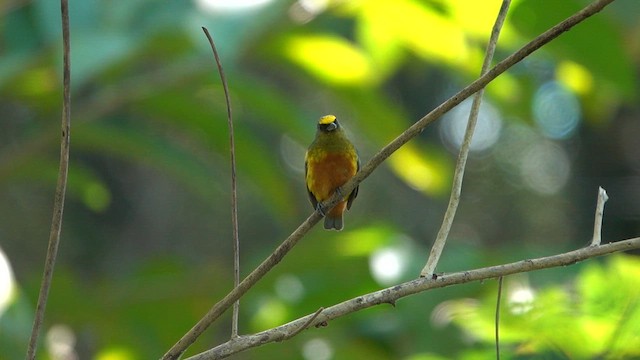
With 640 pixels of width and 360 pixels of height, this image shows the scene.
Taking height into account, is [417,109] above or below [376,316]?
above

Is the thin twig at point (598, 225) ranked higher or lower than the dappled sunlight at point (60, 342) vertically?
lower

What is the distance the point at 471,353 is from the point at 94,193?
236cm

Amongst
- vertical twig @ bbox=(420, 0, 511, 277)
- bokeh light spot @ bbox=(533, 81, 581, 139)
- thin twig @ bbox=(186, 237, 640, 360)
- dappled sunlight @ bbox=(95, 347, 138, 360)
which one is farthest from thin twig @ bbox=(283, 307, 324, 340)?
bokeh light spot @ bbox=(533, 81, 581, 139)

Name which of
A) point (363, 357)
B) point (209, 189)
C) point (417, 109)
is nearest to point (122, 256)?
point (209, 189)

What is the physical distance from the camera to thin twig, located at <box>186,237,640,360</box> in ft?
4.93

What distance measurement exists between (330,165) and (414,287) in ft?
6.66

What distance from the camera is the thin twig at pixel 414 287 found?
150 centimetres

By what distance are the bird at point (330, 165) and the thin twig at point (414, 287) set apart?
6.05ft

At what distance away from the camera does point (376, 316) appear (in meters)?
5.42

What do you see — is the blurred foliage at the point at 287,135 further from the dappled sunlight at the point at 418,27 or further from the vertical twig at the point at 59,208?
the vertical twig at the point at 59,208

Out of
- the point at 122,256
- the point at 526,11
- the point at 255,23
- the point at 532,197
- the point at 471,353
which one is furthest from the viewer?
the point at 532,197

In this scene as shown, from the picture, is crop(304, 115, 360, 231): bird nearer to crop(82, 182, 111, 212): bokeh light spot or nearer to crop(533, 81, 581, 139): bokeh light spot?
crop(82, 182, 111, 212): bokeh light spot

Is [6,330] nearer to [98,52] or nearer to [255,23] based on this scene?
[98,52]

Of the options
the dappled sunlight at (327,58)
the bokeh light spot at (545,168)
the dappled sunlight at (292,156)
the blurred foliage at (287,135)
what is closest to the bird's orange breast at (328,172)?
the blurred foliage at (287,135)
